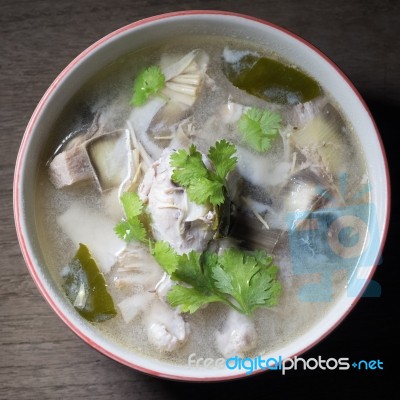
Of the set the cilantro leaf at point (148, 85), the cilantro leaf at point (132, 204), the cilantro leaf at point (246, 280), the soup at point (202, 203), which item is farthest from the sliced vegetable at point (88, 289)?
the cilantro leaf at point (148, 85)

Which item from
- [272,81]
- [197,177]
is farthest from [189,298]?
[272,81]

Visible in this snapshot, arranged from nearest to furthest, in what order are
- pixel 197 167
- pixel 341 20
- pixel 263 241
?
pixel 197 167, pixel 263 241, pixel 341 20

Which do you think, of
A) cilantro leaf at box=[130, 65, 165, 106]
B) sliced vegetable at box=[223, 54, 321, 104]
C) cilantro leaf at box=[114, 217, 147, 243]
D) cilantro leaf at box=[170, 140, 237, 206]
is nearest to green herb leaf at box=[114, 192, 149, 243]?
cilantro leaf at box=[114, 217, 147, 243]

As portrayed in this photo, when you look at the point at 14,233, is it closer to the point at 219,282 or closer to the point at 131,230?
the point at 131,230

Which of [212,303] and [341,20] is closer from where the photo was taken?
[212,303]

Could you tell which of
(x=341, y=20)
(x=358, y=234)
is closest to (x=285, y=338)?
(x=358, y=234)

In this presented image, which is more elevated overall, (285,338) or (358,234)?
(358,234)

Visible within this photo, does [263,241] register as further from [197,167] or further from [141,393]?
[141,393]
